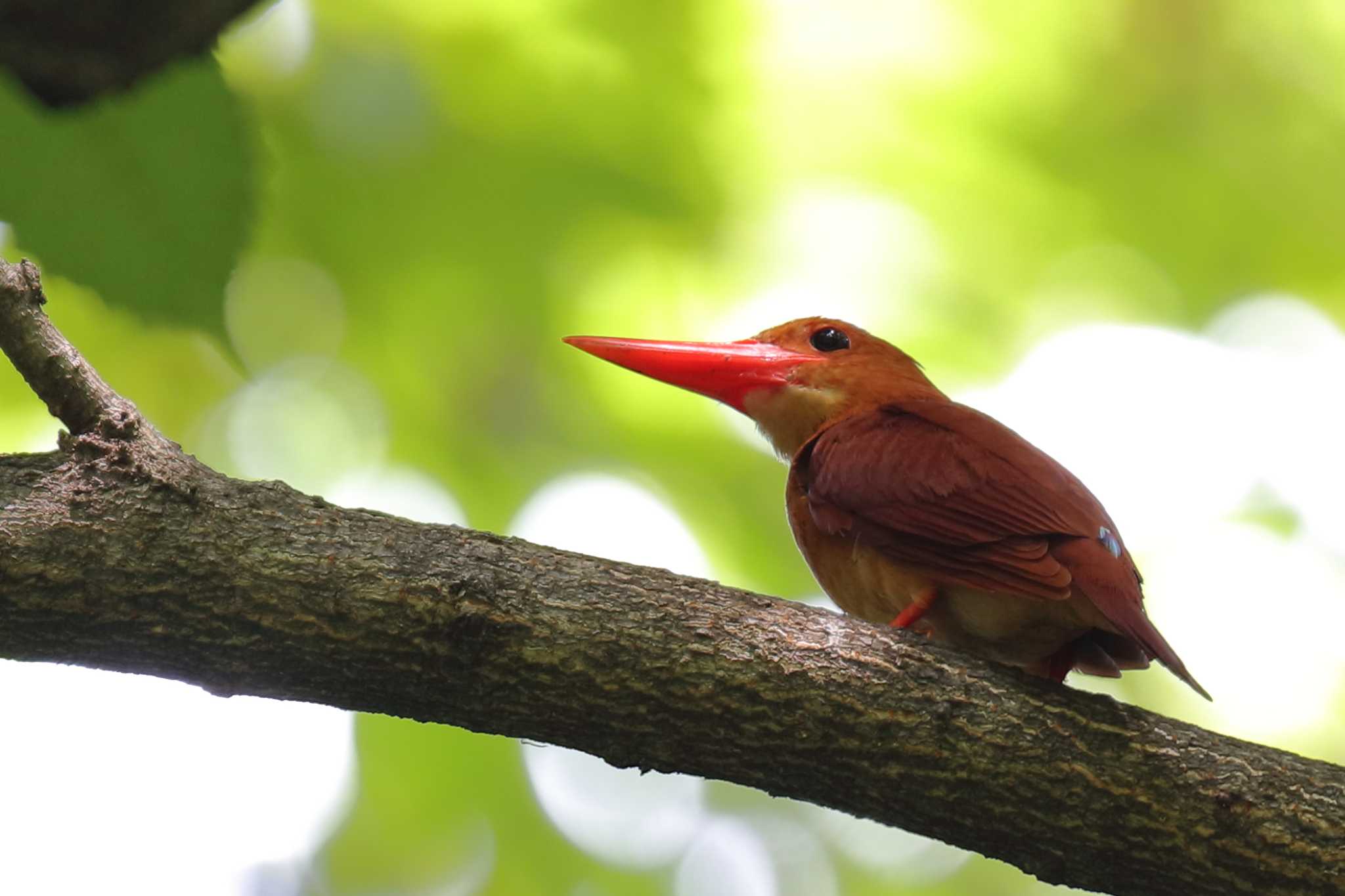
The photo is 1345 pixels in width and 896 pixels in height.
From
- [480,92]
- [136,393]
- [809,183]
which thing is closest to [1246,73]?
[809,183]

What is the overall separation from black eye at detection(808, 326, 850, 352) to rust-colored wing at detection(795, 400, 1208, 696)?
0.63m

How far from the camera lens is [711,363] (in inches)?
135

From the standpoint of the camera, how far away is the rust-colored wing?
2527 mm

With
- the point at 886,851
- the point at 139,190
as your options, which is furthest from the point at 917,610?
the point at 886,851

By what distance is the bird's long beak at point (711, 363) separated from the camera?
3281 mm

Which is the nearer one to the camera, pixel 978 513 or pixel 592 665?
pixel 592 665

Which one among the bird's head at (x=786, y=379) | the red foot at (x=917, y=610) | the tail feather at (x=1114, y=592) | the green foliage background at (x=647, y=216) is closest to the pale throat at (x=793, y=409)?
the bird's head at (x=786, y=379)

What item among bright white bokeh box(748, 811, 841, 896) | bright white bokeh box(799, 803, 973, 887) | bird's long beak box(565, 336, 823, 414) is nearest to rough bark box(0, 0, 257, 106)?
bird's long beak box(565, 336, 823, 414)

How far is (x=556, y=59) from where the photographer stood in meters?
3.37

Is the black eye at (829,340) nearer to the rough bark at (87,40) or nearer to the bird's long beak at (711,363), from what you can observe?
the bird's long beak at (711,363)

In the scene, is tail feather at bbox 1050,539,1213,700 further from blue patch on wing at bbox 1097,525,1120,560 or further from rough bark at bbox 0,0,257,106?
rough bark at bbox 0,0,257,106

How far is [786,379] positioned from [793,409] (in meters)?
0.08

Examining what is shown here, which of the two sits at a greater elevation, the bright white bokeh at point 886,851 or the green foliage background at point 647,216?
the green foliage background at point 647,216

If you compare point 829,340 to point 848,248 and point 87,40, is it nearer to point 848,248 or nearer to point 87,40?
point 848,248
